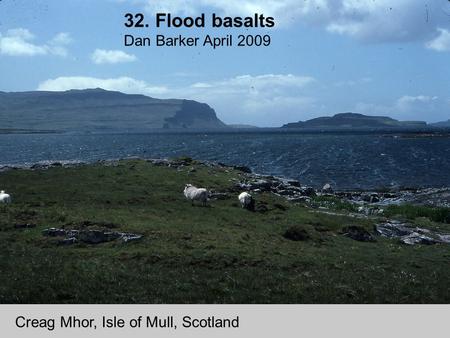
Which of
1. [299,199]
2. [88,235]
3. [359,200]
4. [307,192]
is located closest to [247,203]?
[299,199]

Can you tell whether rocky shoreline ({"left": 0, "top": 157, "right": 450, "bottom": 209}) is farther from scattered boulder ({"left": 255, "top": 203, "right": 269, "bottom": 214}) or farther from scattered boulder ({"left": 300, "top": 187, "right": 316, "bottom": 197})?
scattered boulder ({"left": 255, "top": 203, "right": 269, "bottom": 214})

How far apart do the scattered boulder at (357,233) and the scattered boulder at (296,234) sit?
3.69 m

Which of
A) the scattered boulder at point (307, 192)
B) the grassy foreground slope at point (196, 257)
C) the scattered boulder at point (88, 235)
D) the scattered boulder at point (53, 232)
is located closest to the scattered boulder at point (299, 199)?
the scattered boulder at point (307, 192)

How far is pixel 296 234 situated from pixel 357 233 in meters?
5.06

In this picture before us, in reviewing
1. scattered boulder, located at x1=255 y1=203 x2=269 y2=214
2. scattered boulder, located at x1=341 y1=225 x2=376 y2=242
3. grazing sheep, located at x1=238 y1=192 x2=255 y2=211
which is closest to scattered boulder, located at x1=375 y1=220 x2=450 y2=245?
scattered boulder, located at x1=341 y1=225 x2=376 y2=242

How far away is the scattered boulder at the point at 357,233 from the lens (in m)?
35.3

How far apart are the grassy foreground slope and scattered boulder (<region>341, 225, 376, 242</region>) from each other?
0.75 metres

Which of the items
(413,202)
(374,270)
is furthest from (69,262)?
(413,202)

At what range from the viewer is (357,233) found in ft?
117

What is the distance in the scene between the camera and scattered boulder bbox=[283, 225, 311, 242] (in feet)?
110

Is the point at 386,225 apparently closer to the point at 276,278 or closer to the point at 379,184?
the point at 276,278

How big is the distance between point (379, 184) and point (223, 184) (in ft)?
155

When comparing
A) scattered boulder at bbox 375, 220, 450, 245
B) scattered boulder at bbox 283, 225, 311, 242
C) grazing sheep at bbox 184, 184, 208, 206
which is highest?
grazing sheep at bbox 184, 184, 208, 206

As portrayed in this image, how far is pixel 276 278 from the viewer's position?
2239 centimetres
